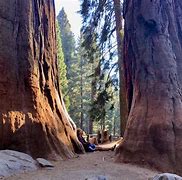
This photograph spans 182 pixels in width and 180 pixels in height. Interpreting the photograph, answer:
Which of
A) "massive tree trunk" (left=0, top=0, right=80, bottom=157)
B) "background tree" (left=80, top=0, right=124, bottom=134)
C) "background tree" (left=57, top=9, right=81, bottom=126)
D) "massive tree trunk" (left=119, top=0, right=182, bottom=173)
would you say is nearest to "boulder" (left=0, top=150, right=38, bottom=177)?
"massive tree trunk" (left=0, top=0, right=80, bottom=157)

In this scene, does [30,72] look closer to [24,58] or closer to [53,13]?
[24,58]

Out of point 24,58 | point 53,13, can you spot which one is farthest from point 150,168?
point 53,13

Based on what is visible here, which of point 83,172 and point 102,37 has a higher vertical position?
point 102,37

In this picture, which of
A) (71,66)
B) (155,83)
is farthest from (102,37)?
(71,66)

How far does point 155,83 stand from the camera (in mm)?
8922

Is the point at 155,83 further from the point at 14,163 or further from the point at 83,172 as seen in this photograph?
the point at 14,163

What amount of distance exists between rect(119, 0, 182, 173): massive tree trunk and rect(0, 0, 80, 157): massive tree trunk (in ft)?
6.79

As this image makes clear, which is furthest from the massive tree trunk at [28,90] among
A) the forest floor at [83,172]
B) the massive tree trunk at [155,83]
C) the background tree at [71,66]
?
the background tree at [71,66]

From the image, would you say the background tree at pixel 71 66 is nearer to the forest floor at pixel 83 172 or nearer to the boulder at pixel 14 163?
the forest floor at pixel 83 172

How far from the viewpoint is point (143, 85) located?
9227 millimetres

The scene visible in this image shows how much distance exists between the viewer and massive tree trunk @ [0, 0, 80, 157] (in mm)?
8047

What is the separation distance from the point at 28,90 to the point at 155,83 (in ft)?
11.7

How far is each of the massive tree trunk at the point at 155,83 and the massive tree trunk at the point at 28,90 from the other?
81.5 inches

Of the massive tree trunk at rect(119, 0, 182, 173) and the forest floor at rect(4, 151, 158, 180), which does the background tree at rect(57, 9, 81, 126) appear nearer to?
the massive tree trunk at rect(119, 0, 182, 173)
